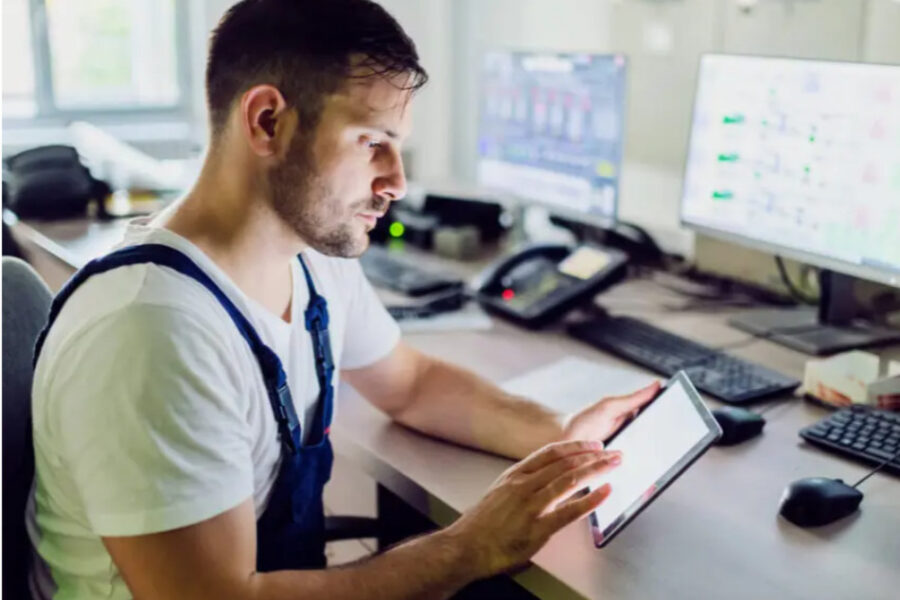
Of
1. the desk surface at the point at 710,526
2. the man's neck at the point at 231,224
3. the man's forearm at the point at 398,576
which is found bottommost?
the man's forearm at the point at 398,576

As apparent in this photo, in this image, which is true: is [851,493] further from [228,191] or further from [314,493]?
[228,191]

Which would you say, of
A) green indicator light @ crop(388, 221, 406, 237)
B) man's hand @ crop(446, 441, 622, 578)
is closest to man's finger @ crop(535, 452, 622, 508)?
man's hand @ crop(446, 441, 622, 578)

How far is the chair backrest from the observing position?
1.25m

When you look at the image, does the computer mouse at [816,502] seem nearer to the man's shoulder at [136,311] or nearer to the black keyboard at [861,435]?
the black keyboard at [861,435]

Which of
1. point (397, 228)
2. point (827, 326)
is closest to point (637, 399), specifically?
point (827, 326)

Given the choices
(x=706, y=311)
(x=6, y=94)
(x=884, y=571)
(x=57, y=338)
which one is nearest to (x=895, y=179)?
(x=706, y=311)

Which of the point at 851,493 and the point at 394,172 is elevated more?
the point at 394,172

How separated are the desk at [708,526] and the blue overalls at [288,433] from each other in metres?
0.09

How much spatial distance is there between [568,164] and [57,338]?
4.25 ft

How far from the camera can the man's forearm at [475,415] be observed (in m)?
1.35

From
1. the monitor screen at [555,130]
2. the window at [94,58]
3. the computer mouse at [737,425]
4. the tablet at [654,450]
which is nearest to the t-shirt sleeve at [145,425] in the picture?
the tablet at [654,450]

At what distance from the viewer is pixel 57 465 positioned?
44.1 inches

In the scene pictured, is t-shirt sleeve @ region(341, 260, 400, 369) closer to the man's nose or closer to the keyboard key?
the man's nose

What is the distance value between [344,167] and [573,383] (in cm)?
59
